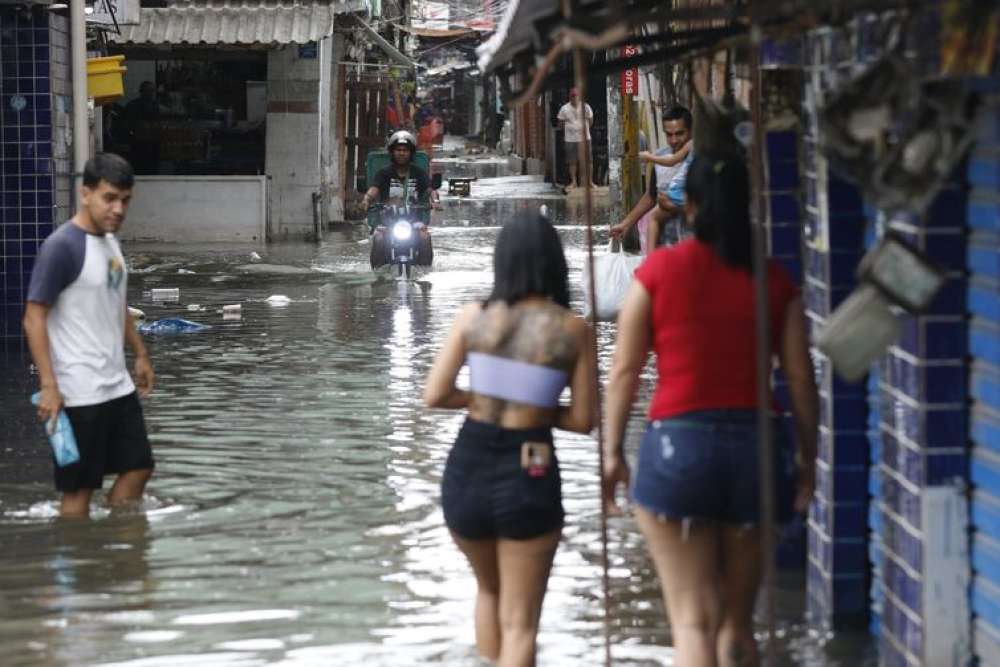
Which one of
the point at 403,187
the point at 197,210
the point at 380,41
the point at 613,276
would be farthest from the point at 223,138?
the point at 613,276

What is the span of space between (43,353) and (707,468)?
3.55 meters

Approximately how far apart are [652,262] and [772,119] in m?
2.06

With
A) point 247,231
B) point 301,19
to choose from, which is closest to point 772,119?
point 301,19

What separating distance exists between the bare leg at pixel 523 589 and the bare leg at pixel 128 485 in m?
3.14

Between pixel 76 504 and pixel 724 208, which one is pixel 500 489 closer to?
pixel 724 208

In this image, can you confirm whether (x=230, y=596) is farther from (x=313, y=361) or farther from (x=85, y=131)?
(x=85, y=131)

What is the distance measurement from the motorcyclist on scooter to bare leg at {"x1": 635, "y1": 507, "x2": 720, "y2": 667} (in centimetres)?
1474

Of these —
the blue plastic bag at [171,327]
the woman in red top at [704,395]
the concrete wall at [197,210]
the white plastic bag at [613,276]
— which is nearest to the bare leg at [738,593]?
the woman in red top at [704,395]

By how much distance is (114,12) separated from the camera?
18.4 meters

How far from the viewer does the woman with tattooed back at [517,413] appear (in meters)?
5.55

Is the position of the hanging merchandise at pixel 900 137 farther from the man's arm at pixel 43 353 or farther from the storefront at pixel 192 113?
the storefront at pixel 192 113

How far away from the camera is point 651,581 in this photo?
7.64m

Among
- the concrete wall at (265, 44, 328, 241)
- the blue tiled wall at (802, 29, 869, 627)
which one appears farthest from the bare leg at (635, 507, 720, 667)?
the concrete wall at (265, 44, 328, 241)

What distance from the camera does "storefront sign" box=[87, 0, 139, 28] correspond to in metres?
18.2
